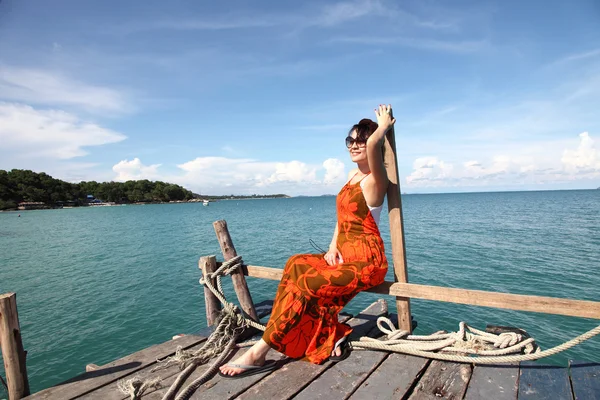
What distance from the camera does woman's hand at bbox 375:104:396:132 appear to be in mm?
3221

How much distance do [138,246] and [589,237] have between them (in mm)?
36611

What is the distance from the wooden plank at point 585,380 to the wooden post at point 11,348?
4996 mm

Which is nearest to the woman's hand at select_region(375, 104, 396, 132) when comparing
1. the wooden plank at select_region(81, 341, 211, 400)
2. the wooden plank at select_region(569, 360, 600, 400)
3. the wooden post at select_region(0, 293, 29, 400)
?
the wooden plank at select_region(569, 360, 600, 400)

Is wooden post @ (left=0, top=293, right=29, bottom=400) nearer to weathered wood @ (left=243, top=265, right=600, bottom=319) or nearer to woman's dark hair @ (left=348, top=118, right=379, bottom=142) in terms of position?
weathered wood @ (left=243, top=265, right=600, bottom=319)

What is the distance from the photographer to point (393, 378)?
2910 mm

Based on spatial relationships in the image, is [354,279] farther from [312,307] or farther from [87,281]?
[87,281]

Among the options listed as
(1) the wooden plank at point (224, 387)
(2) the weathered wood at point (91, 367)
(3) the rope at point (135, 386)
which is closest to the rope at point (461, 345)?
(1) the wooden plank at point (224, 387)

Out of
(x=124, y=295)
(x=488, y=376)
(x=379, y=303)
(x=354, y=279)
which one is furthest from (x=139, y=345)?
(x=488, y=376)

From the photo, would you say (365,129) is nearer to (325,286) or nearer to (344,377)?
(325,286)

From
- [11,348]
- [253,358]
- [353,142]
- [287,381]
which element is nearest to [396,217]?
[353,142]

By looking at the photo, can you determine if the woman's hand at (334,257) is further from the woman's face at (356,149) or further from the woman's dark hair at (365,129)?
the woman's dark hair at (365,129)

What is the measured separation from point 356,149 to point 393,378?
2.34 meters

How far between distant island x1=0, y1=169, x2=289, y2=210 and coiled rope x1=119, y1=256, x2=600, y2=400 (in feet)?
417

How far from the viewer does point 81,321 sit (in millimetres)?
10922
